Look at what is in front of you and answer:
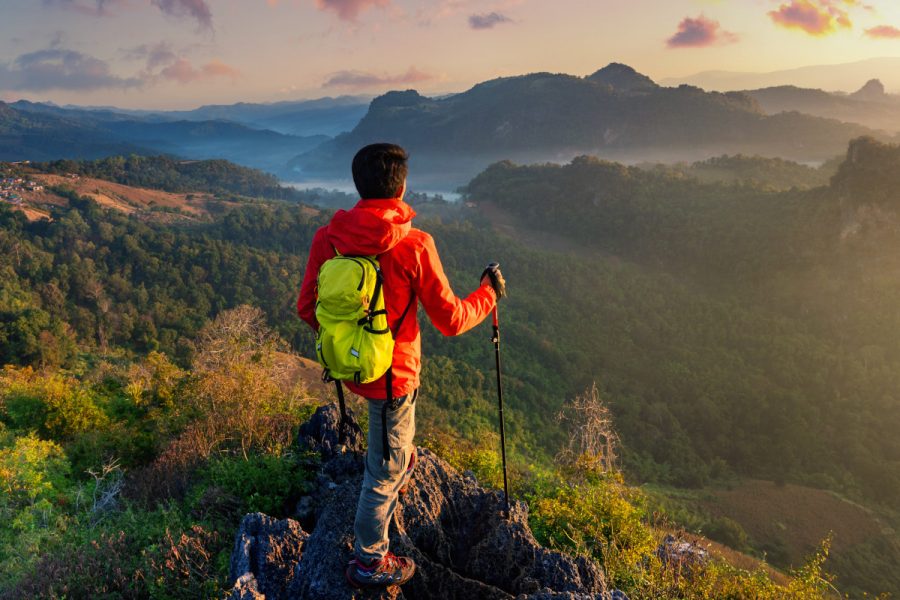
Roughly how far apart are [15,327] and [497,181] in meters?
76.1

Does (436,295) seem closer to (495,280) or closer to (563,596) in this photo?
(495,280)

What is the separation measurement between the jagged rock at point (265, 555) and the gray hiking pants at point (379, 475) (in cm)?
77

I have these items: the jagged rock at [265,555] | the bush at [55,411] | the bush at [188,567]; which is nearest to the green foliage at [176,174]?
the bush at [55,411]

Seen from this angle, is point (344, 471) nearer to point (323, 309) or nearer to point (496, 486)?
point (496, 486)

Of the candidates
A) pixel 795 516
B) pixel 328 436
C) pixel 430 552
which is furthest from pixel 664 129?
pixel 430 552

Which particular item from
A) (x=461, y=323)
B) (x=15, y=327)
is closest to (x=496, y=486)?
(x=461, y=323)

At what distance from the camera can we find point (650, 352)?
126ft

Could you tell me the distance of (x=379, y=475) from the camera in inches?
133

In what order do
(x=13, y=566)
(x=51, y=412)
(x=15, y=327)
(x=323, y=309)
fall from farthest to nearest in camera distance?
1. (x=15, y=327)
2. (x=51, y=412)
3. (x=13, y=566)
4. (x=323, y=309)

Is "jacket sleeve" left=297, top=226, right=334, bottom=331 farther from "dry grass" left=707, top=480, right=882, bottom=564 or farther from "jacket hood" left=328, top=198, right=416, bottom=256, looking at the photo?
"dry grass" left=707, top=480, right=882, bottom=564

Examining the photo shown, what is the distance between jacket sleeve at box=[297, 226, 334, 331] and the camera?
10.6 ft

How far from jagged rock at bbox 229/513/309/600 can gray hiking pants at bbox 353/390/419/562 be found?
775 millimetres

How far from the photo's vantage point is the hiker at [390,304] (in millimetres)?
2986

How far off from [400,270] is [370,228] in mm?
313
